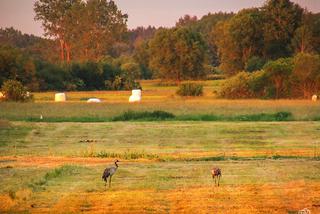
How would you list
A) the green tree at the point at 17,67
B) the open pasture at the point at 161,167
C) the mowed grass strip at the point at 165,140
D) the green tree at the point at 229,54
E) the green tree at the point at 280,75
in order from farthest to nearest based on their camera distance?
the green tree at the point at 229,54 → the green tree at the point at 17,67 → the green tree at the point at 280,75 → the mowed grass strip at the point at 165,140 → the open pasture at the point at 161,167

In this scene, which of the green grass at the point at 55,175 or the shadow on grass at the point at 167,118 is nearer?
the green grass at the point at 55,175

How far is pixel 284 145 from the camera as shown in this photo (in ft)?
112

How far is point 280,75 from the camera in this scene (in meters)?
75.2

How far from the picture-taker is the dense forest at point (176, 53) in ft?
248

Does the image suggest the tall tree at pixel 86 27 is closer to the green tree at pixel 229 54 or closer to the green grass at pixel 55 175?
the green tree at pixel 229 54

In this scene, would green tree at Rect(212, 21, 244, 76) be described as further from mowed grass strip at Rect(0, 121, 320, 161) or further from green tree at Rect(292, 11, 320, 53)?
mowed grass strip at Rect(0, 121, 320, 161)

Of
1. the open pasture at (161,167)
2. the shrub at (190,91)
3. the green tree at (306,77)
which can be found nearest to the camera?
the open pasture at (161,167)

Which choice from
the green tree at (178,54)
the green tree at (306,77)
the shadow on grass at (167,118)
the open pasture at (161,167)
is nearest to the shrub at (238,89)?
the green tree at (306,77)

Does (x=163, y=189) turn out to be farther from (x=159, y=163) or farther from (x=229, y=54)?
(x=229, y=54)

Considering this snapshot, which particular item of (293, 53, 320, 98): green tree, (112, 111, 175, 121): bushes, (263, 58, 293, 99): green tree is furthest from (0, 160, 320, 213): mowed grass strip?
(263, 58, 293, 99): green tree

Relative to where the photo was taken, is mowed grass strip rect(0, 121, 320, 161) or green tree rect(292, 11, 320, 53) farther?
green tree rect(292, 11, 320, 53)

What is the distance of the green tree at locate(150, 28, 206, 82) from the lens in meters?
115

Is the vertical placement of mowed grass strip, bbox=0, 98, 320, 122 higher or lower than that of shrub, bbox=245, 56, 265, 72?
lower

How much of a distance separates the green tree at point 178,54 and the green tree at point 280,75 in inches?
1541
